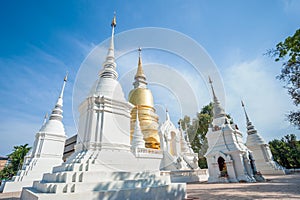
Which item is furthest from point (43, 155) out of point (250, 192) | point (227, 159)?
point (227, 159)

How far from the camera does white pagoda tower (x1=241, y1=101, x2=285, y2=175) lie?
19.3m

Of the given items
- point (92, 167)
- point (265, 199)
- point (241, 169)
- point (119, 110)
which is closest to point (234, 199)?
point (265, 199)

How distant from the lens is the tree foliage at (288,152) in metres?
26.3

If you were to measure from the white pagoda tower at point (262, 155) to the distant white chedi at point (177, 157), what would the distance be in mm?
7637

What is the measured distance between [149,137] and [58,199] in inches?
688

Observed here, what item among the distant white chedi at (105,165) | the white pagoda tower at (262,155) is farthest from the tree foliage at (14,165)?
the white pagoda tower at (262,155)

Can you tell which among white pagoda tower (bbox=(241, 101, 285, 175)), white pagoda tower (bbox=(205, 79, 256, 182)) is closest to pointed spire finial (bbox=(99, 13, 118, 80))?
white pagoda tower (bbox=(205, 79, 256, 182))

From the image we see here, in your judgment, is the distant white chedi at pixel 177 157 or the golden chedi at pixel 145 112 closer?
the distant white chedi at pixel 177 157

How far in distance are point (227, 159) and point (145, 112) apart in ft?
43.7

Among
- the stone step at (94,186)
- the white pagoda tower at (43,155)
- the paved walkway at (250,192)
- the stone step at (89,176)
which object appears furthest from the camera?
the white pagoda tower at (43,155)

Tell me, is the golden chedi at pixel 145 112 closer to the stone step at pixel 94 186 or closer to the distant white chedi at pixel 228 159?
the distant white chedi at pixel 228 159

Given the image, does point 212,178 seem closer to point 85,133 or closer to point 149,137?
point 149,137

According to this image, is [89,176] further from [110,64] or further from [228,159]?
[228,159]

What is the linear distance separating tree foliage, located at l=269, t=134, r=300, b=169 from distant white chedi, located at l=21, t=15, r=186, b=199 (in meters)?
30.9
